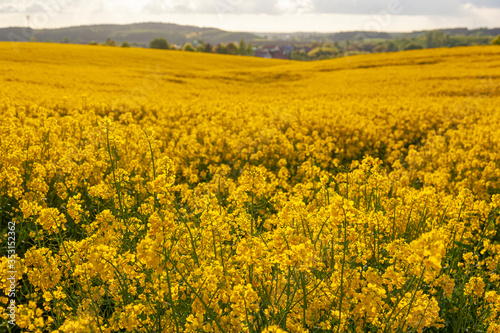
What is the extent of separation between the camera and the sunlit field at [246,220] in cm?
255

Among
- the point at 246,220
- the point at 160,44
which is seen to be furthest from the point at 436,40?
the point at 246,220

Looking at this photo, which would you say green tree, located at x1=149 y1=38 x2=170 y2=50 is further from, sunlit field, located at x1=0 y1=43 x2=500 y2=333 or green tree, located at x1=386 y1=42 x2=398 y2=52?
green tree, located at x1=386 y1=42 x2=398 y2=52

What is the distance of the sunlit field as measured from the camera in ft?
8.36

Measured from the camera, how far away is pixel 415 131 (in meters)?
12.7

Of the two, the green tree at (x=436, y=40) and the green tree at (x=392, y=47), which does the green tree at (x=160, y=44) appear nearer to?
the green tree at (x=392, y=47)

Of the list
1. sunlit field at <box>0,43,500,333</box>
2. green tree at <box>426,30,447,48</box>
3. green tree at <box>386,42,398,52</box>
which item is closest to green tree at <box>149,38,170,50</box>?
sunlit field at <box>0,43,500,333</box>

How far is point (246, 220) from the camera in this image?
3.58 m

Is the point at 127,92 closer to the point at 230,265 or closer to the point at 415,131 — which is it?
the point at 415,131

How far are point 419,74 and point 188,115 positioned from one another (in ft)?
71.8

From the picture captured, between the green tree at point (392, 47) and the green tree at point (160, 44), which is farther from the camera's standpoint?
the green tree at point (392, 47)

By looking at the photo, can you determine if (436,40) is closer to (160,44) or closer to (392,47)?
(392,47)

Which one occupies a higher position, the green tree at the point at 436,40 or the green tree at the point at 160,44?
the green tree at the point at 436,40

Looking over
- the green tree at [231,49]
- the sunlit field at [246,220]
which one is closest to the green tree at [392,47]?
the green tree at [231,49]

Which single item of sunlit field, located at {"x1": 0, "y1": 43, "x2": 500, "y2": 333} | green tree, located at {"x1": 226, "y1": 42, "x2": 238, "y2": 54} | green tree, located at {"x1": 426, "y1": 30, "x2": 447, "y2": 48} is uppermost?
green tree, located at {"x1": 426, "y1": 30, "x2": 447, "y2": 48}
